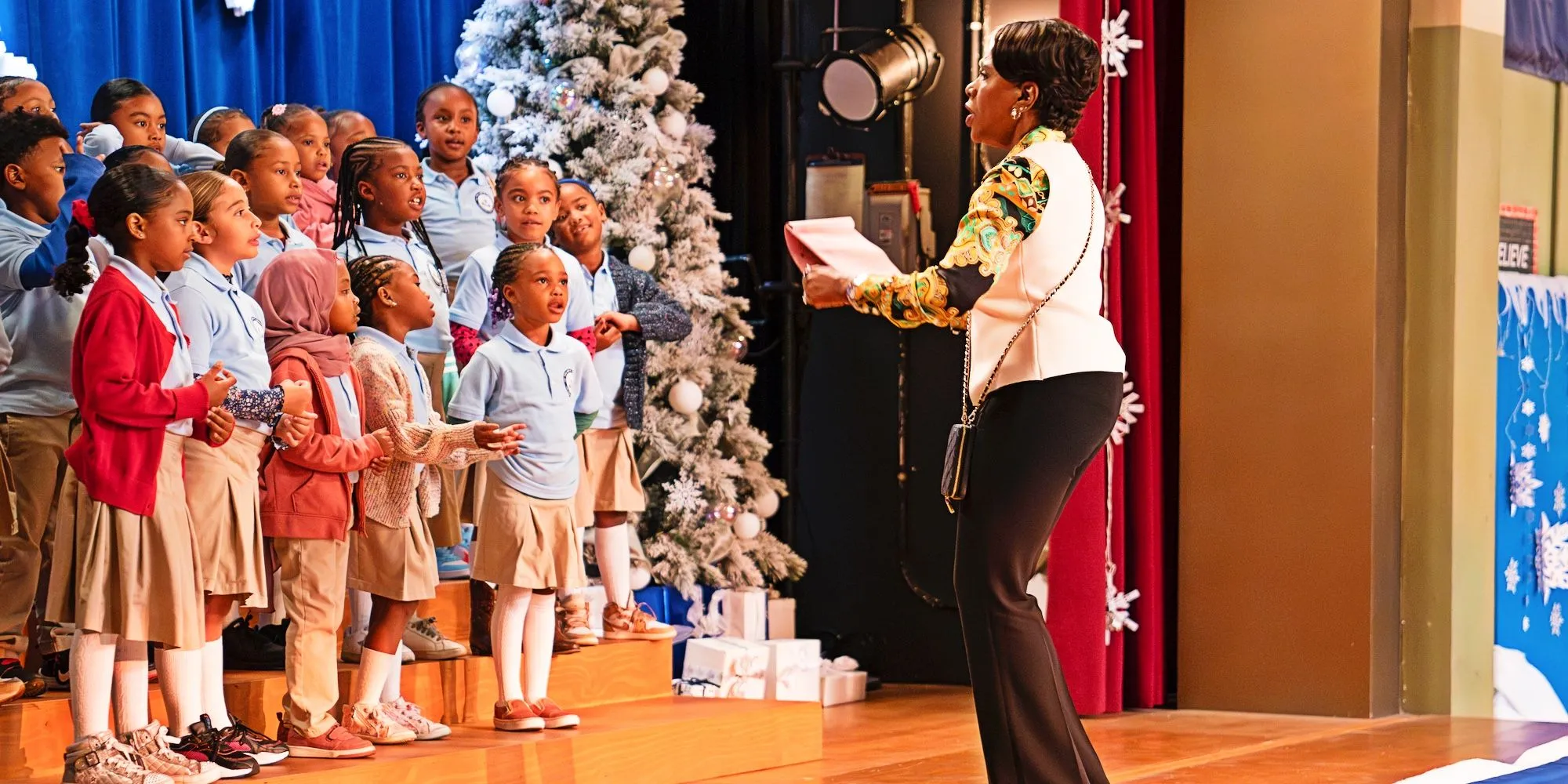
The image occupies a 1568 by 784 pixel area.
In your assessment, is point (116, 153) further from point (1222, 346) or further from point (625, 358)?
point (1222, 346)

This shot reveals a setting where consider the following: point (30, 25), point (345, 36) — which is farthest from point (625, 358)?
point (30, 25)

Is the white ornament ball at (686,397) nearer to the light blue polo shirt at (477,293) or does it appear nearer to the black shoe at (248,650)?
the light blue polo shirt at (477,293)

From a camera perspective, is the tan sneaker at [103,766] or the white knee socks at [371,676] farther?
the white knee socks at [371,676]

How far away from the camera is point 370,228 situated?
4.48 metres

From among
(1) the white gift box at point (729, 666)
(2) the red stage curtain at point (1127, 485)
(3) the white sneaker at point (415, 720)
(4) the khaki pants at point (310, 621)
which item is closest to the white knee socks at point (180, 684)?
(4) the khaki pants at point (310, 621)

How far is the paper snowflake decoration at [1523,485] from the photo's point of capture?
629 cm

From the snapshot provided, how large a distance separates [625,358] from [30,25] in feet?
6.07

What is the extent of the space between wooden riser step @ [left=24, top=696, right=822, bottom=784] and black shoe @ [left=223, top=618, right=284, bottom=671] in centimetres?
45

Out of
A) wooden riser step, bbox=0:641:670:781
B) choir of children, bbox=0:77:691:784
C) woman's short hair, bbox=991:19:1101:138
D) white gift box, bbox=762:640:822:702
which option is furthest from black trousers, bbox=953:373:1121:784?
white gift box, bbox=762:640:822:702

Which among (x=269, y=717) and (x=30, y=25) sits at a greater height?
(x=30, y=25)

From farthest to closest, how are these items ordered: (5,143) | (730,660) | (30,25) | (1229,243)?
(1229,243) → (730,660) → (30,25) → (5,143)

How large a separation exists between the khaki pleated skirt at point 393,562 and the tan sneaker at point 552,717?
396 millimetres

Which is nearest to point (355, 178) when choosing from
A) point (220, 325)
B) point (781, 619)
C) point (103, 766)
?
point (220, 325)

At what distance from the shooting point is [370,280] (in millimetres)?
4098
